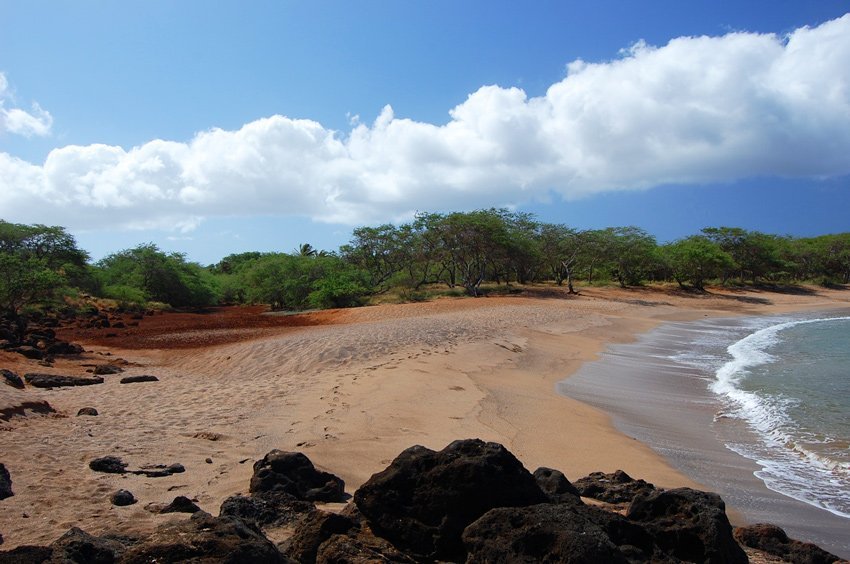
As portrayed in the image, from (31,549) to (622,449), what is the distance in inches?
260

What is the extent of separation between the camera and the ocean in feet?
19.5

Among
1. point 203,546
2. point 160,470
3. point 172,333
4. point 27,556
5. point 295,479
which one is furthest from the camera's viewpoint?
point 172,333

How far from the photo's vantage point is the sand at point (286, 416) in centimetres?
549

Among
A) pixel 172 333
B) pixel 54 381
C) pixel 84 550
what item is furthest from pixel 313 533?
pixel 172 333

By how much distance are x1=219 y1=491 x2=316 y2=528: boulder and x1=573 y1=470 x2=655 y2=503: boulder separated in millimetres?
2650

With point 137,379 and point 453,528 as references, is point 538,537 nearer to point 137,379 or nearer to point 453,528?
point 453,528

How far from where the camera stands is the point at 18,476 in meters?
5.59

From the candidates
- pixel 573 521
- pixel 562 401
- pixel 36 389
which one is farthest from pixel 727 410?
pixel 36 389

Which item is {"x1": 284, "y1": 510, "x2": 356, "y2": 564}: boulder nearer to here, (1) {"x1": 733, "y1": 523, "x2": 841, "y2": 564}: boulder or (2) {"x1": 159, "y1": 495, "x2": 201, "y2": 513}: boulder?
(2) {"x1": 159, "y1": 495, "x2": 201, "y2": 513}: boulder

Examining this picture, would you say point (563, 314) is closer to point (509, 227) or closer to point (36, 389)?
point (509, 227)

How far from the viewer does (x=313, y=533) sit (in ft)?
12.3

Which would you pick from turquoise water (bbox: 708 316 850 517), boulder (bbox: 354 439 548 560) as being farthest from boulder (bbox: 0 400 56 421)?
turquoise water (bbox: 708 316 850 517)

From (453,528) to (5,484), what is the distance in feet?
14.0

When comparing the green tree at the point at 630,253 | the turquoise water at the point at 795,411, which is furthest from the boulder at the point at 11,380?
the green tree at the point at 630,253
